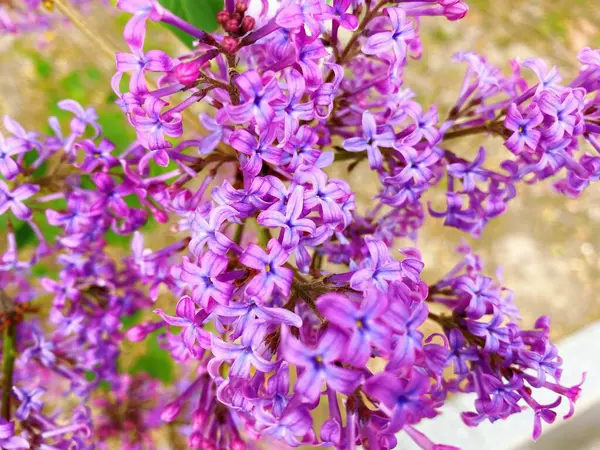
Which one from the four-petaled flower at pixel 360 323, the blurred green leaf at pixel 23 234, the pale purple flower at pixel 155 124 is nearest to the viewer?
the four-petaled flower at pixel 360 323

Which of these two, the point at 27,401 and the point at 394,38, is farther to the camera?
the point at 27,401

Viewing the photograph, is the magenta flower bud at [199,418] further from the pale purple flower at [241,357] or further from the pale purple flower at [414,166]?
the pale purple flower at [414,166]

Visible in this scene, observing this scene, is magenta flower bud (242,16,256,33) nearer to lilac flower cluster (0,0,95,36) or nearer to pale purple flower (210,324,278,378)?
pale purple flower (210,324,278,378)

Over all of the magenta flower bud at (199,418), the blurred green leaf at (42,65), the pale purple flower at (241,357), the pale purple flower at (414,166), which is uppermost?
the pale purple flower at (414,166)

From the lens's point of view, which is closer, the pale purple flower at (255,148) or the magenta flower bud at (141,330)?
the pale purple flower at (255,148)

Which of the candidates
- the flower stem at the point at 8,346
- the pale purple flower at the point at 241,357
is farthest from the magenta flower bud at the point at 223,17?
Result: the flower stem at the point at 8,346

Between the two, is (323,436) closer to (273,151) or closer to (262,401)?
(262,401)

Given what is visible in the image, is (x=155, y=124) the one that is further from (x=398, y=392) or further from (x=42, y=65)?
(x=42, y=65)

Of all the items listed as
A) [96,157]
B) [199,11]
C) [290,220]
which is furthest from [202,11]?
Result: [290,220]
